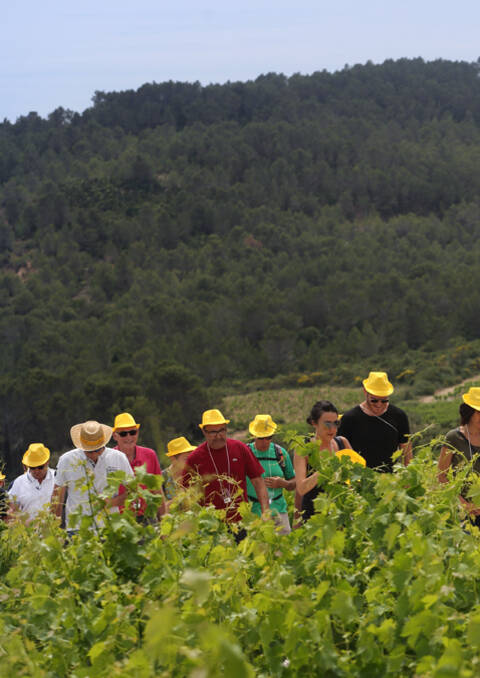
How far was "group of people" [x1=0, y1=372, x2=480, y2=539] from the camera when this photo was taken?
17.6 feet

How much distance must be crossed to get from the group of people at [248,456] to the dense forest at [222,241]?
102ft

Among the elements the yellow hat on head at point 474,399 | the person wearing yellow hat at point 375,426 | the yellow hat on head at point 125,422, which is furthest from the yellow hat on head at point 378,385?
the yellow hat on head at point 125,422

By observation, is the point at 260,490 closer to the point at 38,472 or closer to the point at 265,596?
the point at 38,472

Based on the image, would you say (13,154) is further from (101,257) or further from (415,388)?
(415,388)

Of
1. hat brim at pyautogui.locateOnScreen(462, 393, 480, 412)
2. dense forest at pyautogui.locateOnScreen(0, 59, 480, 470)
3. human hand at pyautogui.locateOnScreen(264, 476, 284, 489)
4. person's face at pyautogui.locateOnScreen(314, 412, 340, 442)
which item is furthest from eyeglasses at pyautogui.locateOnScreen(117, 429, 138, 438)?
dense forest at pyautogui.locateOnScreen(0, 59, 480, 470)

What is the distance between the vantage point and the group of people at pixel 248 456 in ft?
17.6

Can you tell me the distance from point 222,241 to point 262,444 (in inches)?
3181

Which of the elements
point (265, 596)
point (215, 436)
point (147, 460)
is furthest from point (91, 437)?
point (265, 596)

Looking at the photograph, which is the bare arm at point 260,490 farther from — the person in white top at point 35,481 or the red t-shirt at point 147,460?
the person in white top at point 35,481

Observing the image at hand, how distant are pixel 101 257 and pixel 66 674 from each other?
88.0m

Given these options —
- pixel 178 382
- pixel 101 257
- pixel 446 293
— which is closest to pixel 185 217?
pixel 101 257

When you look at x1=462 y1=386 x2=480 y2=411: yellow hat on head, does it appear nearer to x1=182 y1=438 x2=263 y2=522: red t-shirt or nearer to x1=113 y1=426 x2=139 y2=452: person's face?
x1=182 y1=438 x2=263 y2=522: red t-shirt

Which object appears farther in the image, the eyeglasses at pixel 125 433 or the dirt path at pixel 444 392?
the dirt path at pixel 444 392

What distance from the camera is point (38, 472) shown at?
6.76 metres
